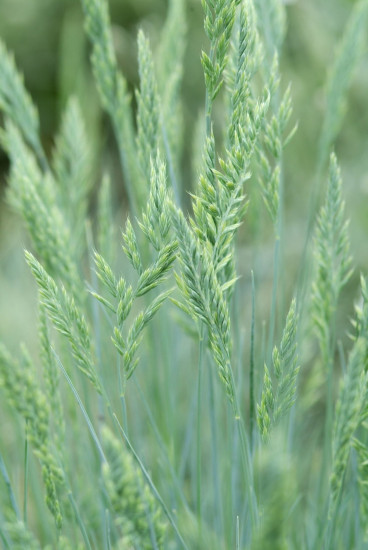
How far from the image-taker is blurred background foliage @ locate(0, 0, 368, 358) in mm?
1706

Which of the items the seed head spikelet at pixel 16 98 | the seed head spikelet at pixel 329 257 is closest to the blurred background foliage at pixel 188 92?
the seed head spikelet at pixel 329 257

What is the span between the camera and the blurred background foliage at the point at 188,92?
1.71m

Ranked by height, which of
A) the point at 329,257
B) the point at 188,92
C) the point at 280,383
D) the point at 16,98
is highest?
the point at 188,92

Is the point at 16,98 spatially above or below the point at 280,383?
above

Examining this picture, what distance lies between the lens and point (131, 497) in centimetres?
42

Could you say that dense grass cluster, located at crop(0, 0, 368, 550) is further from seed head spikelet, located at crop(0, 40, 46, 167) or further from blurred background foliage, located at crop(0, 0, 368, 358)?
blurred background foliage, located at crop(0, 0, 368, 358)

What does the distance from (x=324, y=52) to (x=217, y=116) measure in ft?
1.29

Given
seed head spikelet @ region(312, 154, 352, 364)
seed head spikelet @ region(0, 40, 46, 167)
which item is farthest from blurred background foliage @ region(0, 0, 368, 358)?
seed head spikelet @ region(0, 40, 46, 167)

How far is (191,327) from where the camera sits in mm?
852

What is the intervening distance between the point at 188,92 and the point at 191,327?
6.04ft

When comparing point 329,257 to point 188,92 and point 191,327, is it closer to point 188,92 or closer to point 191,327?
point 191,327

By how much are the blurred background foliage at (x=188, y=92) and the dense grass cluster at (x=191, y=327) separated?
20 cm

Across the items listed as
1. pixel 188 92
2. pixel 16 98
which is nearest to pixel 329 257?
pixel 16 98

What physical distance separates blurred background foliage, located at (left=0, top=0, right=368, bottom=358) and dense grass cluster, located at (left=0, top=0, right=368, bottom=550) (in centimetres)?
20
